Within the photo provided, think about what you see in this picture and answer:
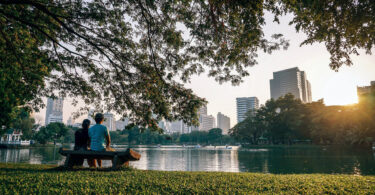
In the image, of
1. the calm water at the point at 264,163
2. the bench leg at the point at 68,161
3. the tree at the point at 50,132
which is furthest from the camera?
the tree at the point at 50,132

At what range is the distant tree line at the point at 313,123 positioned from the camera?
37.4 m

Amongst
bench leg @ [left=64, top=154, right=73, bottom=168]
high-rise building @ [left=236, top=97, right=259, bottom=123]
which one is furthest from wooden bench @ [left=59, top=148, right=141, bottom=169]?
high-rise building @ [left=236, top=97, right=259, bottom=123]

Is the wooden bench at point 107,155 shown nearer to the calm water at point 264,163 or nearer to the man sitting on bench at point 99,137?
the man sitting on bench at point 99,137

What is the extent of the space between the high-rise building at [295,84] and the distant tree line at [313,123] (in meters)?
106

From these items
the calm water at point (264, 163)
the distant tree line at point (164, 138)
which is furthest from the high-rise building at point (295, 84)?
the calm water at point (264, 163)

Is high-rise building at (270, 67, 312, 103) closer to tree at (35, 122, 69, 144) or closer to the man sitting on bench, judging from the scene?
tree at (35, 122, 69, 144)

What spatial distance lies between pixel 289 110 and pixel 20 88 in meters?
60.4

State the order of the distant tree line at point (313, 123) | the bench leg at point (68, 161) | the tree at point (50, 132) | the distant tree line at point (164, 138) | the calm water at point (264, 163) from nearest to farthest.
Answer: the bench leg at point (68, 161) → the calm water at point (264, 163) → the distant tree line at point (313, 123) → the tree at point (50, 132) → the distant tree line at point (164, 138)

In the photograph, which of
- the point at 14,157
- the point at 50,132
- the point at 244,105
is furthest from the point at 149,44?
the point at 244,105

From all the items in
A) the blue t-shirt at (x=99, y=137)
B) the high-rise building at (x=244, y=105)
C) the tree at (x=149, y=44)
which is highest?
the high-rise building at (x=244, y=105)

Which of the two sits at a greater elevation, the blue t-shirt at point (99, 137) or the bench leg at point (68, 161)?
the blue t-shirt at point (99, 137)

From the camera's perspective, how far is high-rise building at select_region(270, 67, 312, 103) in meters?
171

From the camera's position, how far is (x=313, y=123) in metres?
49.1

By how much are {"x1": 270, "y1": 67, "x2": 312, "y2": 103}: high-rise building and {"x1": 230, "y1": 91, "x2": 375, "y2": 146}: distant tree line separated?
106220mm
